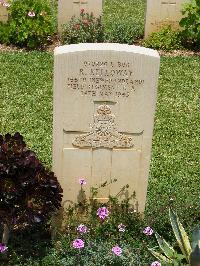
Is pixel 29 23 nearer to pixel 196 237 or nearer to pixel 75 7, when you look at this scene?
pixel 75 7

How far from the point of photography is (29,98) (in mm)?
8227

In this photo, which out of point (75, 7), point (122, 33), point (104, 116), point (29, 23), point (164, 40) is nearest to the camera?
point (104, 116)

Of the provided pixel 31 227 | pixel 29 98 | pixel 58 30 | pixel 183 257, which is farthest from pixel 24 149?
pixel 58 30

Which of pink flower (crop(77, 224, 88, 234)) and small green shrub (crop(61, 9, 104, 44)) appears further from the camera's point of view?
small green shrub (crop(61, 9, 104, 44))

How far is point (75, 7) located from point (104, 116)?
5.95 metres

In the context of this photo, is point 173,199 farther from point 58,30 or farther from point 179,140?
point 58,30

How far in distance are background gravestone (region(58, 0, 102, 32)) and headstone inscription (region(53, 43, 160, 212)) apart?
5.74 meters

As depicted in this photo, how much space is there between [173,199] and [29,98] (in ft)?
10.8

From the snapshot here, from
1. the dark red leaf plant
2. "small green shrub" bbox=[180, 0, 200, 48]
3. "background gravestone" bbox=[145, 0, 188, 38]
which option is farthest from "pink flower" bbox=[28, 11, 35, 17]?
the dark red leaf plant

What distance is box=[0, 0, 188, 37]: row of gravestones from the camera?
33.7 ft

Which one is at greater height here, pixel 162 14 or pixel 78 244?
pixel 162 14

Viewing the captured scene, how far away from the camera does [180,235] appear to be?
4.85 m

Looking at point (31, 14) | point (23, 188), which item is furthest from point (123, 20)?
point (23, 188)

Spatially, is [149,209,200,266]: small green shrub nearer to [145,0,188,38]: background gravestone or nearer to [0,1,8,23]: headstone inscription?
[145,0,188,38]: background gravestone
